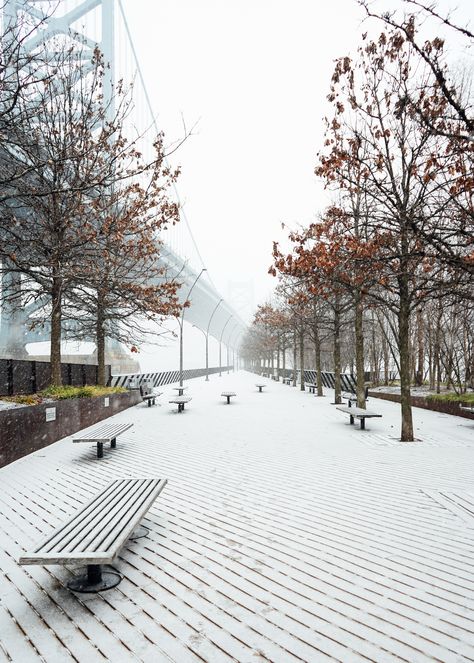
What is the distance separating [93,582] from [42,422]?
6.29 m

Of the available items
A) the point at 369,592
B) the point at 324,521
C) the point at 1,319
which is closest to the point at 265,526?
the point at 324,521

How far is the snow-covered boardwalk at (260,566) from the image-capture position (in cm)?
264

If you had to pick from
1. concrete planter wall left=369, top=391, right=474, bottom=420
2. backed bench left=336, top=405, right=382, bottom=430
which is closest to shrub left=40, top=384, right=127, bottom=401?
backed bench left=336, top=405, right=382, bottom=430

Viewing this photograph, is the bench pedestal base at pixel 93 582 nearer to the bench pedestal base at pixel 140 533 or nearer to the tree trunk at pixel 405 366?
the bench pedestal base at pixel 140 533

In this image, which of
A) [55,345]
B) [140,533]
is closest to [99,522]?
[140,533]

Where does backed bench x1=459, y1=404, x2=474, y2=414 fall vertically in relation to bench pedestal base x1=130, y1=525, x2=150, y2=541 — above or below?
above

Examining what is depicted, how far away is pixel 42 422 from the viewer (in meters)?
8.90

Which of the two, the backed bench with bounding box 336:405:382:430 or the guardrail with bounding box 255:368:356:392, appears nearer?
the backed bench with bounding box 336:405:382:430

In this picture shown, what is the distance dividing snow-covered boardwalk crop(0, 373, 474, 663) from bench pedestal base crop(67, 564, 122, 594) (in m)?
0.07

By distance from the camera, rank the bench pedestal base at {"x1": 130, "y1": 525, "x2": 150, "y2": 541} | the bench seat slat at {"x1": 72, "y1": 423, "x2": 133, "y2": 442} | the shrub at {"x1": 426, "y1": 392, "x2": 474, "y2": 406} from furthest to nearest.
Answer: the shrub at {"x1": 426, "y1": 392, "x2": 474, "y2": 406}, the bench seat slat at {"x1": 72, "y1": 423, "x2": 133, "y2": 442}, the bench pedestal base at {"x1": 130, "y1": 525, "x2": 150, "y2": 541}

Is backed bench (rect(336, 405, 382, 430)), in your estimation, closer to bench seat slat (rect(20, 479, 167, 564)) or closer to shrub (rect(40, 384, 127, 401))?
shrub (rect(40, 384, 127, 401))

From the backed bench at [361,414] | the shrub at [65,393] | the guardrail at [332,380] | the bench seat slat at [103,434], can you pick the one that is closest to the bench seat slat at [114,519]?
the bench seat slat at [103,434]

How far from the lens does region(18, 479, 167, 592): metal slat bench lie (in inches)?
116

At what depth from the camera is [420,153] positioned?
8.91 m
